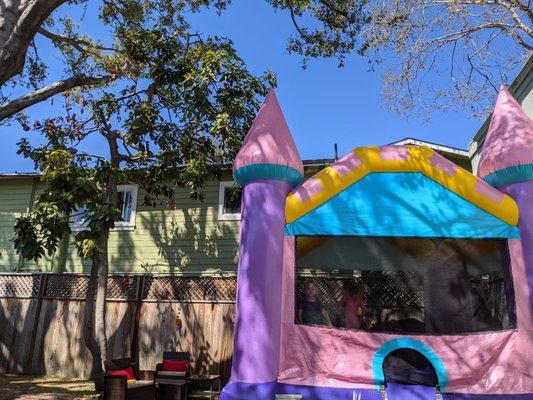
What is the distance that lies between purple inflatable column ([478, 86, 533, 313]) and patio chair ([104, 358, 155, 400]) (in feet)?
19.3

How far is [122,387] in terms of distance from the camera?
277 inches

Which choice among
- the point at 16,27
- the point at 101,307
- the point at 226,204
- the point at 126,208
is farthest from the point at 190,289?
the point at 16,27

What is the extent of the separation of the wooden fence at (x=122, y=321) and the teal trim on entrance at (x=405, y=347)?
460cm

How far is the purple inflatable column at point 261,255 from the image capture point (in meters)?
5.54

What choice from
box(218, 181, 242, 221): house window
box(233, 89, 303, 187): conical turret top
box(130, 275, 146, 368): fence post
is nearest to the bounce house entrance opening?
box(233, 89, 303, 187): conical turret top

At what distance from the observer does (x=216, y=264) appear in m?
12.3

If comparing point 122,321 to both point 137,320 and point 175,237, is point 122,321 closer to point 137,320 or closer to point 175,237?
point 137,320

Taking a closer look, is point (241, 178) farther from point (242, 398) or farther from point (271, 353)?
point (242, 398)

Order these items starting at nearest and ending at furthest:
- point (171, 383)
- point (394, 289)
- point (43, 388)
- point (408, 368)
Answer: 1. point (408, 368)
2. point (394, 289)
3. point (171, 383)
4. point (43, 388)

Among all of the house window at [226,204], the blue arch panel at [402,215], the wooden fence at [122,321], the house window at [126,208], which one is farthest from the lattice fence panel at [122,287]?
the blue arch panel at [402,215]

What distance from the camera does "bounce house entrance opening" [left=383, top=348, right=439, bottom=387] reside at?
18.5ft

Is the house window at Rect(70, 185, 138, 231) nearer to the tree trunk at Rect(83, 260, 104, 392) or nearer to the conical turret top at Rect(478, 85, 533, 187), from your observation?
the tree trunk at Rect(83, 260, 104, 392)

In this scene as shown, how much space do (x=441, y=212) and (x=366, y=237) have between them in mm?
1027

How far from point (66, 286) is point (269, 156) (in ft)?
24.0
